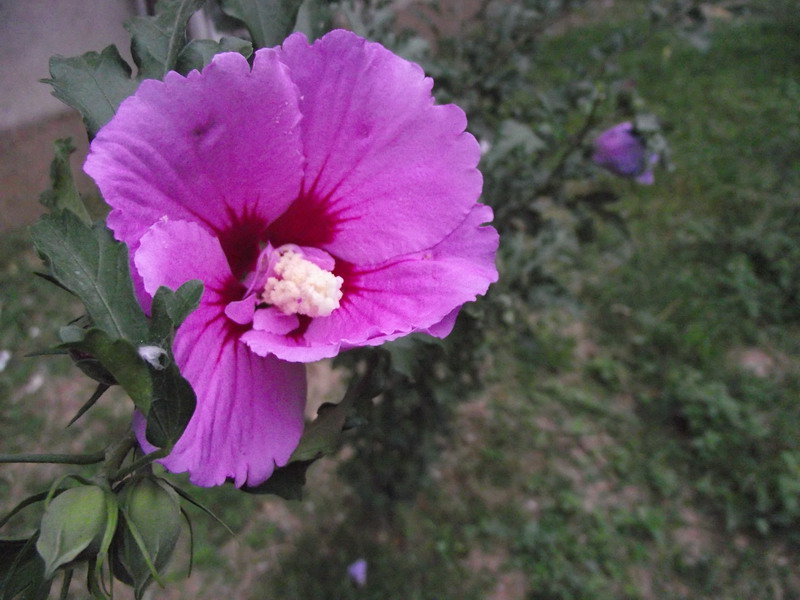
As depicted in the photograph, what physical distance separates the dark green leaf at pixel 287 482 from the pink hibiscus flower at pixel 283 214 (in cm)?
3

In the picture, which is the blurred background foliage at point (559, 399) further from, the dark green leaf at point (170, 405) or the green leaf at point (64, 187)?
the dark green leaf at point (170, 405)

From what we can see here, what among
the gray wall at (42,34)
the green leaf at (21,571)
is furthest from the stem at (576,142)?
the green leaf at (21,571)

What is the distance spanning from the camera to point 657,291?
Answer: 121 inches

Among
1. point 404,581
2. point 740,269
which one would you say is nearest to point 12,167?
point 404,581

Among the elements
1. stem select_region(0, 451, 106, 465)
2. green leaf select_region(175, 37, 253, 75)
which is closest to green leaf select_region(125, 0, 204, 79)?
green leaf select_region(175, 37, 253, 75)

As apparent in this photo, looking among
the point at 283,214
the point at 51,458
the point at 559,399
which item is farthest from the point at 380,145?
the point at 559,399

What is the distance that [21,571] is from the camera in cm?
57

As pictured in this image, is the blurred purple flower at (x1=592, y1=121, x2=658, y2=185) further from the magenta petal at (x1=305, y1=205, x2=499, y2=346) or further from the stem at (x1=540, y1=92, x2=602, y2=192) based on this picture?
the magenta petal at (x1=305, y1=205, x2=499, y2=346)

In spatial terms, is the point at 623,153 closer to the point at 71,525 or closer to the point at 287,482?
the point at 287,482

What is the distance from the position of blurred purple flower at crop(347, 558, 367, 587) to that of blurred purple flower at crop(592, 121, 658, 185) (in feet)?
4.57

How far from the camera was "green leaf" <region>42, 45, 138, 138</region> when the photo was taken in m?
0.60

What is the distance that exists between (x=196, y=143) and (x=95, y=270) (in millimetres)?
137

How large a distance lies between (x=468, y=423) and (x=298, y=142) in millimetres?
2092

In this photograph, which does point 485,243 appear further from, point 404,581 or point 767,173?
point 767,173
